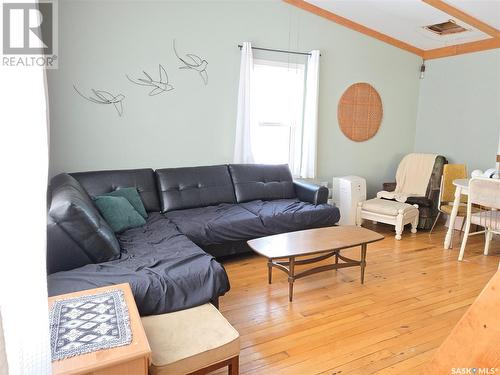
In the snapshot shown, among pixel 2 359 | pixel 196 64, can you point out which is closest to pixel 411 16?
pixel 196 64

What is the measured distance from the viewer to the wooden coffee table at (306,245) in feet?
8.36

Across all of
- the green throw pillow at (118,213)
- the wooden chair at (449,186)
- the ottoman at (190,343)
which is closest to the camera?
the ottoman at (190,343)

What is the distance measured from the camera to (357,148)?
16.5 ft

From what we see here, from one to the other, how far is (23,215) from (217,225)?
240cm

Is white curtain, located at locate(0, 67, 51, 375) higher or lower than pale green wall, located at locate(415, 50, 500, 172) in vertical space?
lower

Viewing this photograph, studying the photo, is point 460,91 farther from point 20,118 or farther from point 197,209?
point 20,118

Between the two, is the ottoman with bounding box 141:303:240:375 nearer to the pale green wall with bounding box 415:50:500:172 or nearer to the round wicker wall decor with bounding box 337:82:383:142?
the round wicker wall decor with bounding box 337:82:383:142

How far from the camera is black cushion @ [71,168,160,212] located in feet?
10.6

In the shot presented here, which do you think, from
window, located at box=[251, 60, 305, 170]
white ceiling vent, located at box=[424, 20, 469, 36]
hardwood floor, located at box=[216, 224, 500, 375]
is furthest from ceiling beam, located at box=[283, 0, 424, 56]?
hardwood floor, located at box=[216, 224, 500, 375]

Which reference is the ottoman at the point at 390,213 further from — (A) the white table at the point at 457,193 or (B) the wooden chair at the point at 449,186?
(A) the white table at the point at 457,193

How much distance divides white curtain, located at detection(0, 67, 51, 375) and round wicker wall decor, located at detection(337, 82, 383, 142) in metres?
4.39

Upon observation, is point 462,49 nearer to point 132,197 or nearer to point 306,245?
point 306,245

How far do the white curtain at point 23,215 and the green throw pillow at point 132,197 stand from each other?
2433 mm

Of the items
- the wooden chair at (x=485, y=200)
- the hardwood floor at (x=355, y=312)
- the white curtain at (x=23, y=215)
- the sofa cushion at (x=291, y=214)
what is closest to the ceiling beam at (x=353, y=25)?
the sofa cushion at (x=291, y=214)
